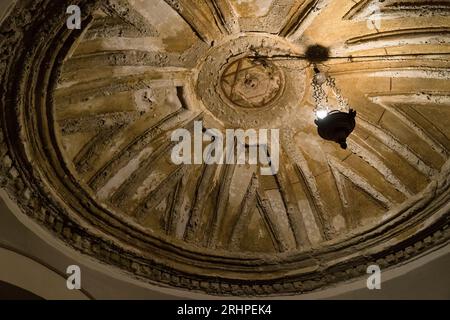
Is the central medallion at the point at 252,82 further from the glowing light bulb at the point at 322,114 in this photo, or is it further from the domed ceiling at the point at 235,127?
A: the glowing light bulb at the point at 322,114

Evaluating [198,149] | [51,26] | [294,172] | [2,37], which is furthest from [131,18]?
[294,172]

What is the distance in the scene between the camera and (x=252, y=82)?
439cm

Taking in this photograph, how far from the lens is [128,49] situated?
13.2 ft

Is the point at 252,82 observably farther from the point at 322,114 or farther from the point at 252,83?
the point at 322,114

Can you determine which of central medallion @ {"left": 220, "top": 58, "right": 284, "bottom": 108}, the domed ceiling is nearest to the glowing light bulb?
the domed ceiling

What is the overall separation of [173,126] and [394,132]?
166 cm

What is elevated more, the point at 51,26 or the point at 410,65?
the point at 410,65

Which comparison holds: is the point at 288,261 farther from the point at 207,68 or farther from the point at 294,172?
the point at 207,68

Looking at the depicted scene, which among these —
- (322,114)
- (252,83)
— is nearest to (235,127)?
(252,83)

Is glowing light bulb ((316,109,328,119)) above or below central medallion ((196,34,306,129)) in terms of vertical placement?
below

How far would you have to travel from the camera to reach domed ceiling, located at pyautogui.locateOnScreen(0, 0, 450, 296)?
3.80m

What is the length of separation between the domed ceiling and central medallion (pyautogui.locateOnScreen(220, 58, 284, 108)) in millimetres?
11

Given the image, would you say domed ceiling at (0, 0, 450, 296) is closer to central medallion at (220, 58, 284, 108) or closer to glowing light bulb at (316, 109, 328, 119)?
central medallion at (220, 58, 284, 108)

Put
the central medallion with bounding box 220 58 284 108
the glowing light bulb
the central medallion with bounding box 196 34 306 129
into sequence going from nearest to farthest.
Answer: the glowing light bulb → the central medallion with bounding box 196 34 306 129 → the central medallion with bounding box 220 58 284 108
